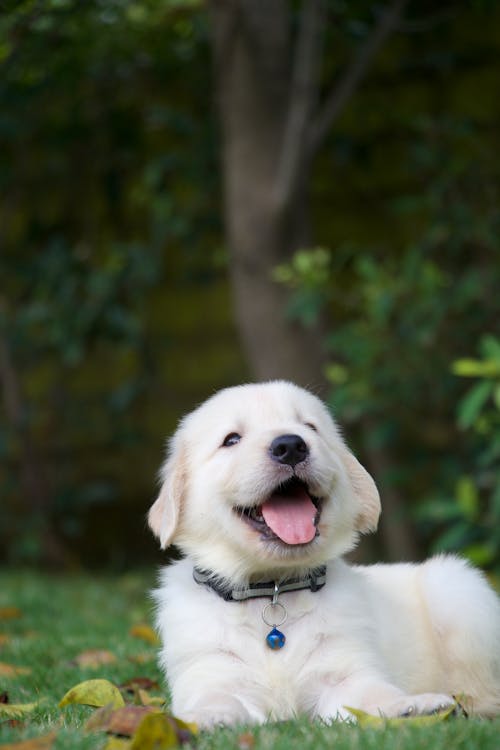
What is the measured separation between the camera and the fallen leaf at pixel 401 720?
7.75 feet

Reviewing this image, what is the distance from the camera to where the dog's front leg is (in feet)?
8.14

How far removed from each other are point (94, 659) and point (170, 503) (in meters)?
1.22

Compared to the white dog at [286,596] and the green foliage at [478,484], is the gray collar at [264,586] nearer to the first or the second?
the white dog at [286,596]

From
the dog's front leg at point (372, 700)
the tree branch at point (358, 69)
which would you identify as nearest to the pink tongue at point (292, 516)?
the dog's front leg at point (372, 700)

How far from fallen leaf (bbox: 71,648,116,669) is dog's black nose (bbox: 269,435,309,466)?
1.44 m

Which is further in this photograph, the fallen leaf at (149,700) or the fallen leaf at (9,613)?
the fallen leaf at (9,613)

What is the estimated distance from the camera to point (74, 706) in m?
2.96

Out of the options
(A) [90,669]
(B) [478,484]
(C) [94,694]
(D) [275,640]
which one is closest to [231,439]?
(D) [275,640]

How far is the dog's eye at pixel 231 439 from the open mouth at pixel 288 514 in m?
0.19

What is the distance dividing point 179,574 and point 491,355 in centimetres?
205

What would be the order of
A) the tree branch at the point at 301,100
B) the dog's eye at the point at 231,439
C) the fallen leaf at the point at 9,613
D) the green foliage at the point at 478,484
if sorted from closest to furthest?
the dog's eye at the point at 231,439
the green foliage at the point at 478,484
the fallen leaf at the point at 9,613
the tree branch at the point at 301,100

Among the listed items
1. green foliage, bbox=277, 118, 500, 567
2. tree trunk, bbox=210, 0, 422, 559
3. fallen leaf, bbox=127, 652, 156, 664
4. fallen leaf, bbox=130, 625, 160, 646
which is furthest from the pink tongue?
tree trunk, bbox=210, 0, 422, 559

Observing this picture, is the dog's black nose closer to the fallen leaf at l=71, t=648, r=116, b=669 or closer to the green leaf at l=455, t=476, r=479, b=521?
the fallen leaf at l=71, t=648, r=116, b=669

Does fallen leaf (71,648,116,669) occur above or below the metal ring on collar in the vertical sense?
below
